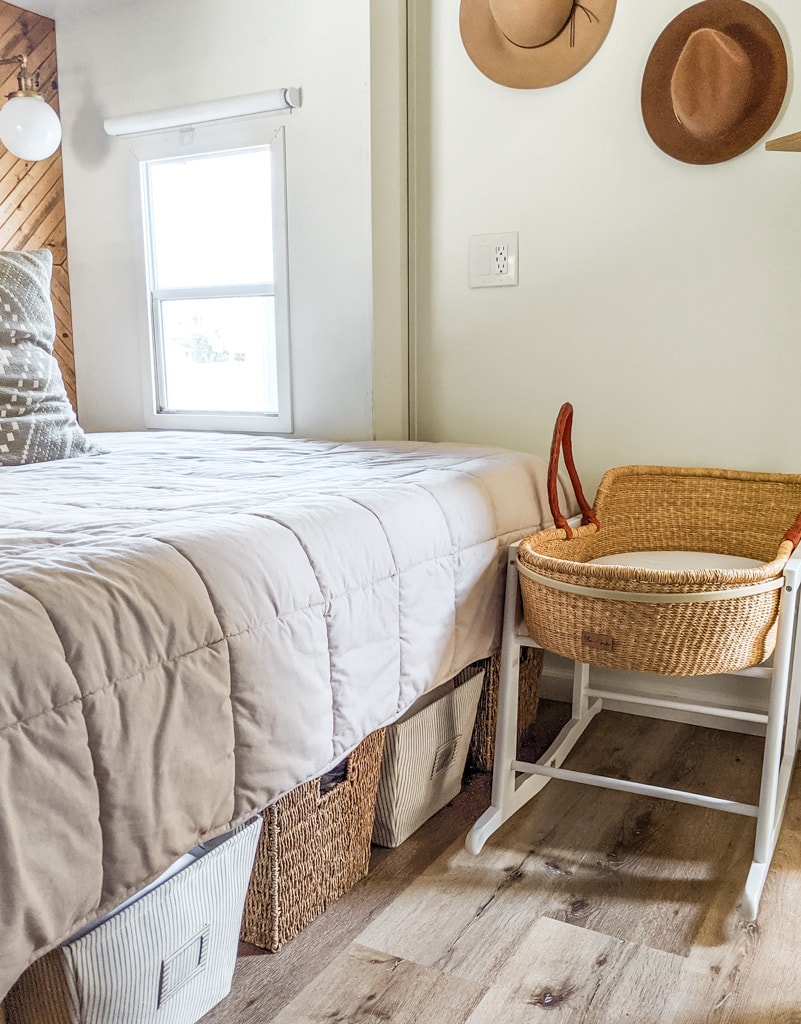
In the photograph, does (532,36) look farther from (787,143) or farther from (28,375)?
(28,375)

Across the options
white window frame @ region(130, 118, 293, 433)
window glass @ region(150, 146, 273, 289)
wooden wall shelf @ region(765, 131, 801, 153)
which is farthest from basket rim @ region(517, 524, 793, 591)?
window glass @ region(150, 146, 273, 289)

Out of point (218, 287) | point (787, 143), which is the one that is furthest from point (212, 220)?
point (787, 143)

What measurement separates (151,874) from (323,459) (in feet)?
3.84

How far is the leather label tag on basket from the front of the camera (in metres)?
1.47

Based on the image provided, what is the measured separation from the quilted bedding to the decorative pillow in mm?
Answer: 133

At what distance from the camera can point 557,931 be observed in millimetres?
1365

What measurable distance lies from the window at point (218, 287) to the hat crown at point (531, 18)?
2.26 feet

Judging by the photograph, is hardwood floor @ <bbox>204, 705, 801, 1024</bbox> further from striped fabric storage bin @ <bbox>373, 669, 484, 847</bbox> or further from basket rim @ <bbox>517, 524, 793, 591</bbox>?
basket rim @ <bbox>517, 524, 793, 591</bbox>

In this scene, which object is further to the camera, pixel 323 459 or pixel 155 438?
pixel 155 438

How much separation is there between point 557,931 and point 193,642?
79cm

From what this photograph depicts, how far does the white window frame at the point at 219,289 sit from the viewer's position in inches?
99.0

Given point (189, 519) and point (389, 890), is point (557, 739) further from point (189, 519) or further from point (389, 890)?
point (189, 519)

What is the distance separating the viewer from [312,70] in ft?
7.89

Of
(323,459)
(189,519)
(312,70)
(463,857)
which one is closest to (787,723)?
(463,857)
